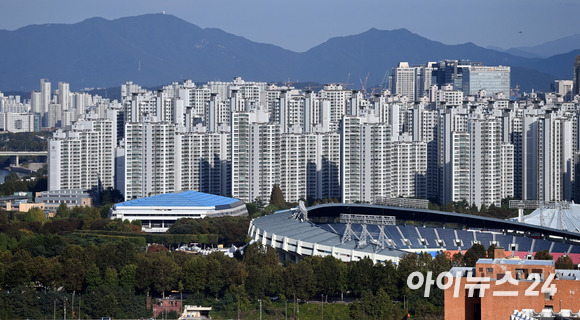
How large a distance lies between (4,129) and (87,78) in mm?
62681

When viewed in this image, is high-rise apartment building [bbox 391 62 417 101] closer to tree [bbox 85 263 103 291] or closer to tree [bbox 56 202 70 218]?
tree [bbox 56 202 70 218]

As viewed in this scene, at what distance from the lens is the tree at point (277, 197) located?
28656mm

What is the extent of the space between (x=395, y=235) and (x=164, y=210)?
7469mm

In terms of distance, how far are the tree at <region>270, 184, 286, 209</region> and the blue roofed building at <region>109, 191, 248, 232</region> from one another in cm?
137

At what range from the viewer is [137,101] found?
3688 cm

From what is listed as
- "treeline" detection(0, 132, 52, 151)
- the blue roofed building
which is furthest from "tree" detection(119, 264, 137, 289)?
"treeline" detection(0, 132, 52, 151)

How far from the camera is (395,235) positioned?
68.9 feet

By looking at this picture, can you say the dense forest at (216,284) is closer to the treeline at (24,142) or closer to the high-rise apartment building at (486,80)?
the treeline at (24,142)

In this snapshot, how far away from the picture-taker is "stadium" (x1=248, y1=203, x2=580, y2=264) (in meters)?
19.4

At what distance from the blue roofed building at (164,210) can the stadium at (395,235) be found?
149 inches

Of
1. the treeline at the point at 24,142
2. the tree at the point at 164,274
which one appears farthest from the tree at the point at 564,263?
the treeline at the point at 24,142

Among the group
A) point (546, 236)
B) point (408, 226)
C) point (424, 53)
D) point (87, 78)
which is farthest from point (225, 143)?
point (87, 78)

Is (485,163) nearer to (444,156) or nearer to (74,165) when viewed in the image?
(444,156)

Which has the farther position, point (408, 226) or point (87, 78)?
point (87, 78)
